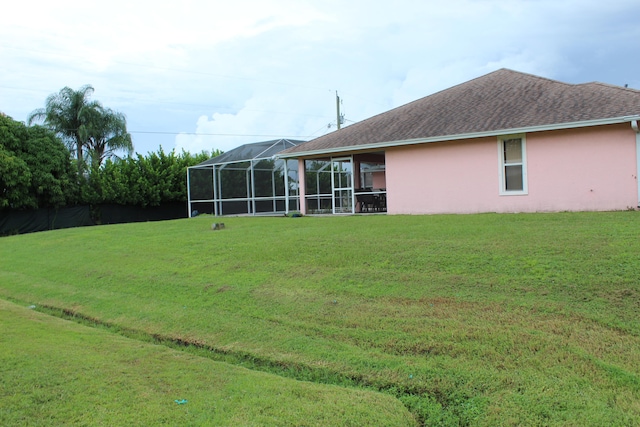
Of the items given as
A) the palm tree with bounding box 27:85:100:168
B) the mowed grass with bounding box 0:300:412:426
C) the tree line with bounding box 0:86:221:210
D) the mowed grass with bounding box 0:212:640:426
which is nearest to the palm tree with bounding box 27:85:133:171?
the palm tree with bounding box 27:85:100:168

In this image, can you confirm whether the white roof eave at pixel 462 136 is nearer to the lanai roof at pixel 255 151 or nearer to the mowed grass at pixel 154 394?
the lanai roof at pixel 255 151

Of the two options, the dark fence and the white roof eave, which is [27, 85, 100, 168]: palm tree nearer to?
the dark fence

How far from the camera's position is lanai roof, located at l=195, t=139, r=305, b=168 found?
71.6 ft

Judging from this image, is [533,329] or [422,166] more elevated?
[422,166]

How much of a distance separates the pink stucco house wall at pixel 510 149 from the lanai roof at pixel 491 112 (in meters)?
0.03

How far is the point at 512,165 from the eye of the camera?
14398 mm

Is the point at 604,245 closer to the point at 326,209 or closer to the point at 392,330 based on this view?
the point at 392,330

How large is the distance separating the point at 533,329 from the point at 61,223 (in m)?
25.3

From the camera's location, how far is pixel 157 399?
13.9 feet

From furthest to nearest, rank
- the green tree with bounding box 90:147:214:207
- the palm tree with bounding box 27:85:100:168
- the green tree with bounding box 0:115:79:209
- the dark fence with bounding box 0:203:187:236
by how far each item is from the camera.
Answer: the palm tree with bounding box 27:85:100:168, the green tree with bounding box 90:147:214:207, the dark fence with bounding box 0:203:187:236, the green tree with bounding box 0:115:79:209

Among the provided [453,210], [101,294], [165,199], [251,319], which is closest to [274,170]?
[165,199]

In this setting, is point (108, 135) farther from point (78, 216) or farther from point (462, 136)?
point (462, 136)

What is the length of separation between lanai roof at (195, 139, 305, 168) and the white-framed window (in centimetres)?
993

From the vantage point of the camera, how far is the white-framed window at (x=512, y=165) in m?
14.2
